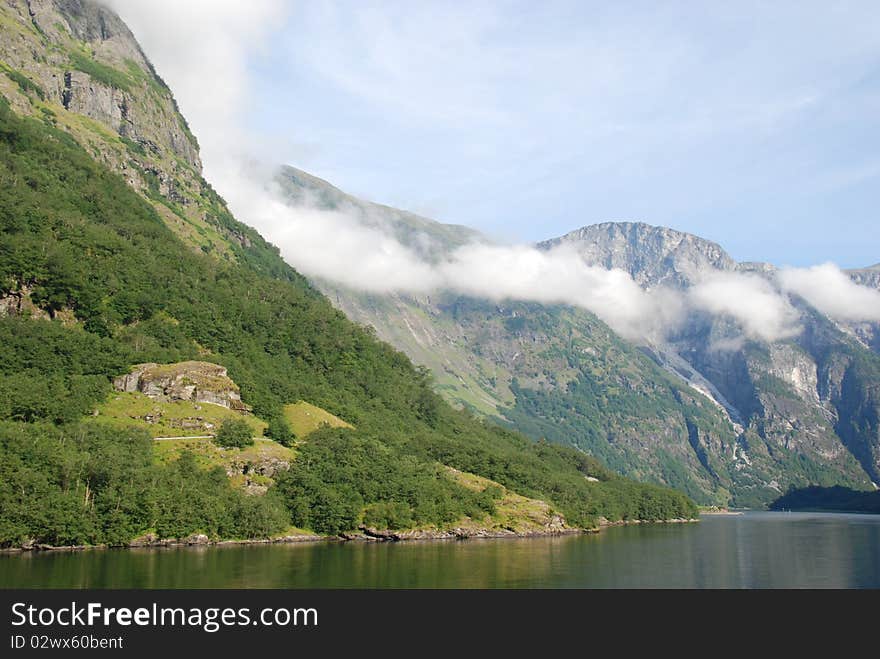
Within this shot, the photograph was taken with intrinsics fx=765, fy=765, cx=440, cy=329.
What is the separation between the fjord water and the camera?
11019cm

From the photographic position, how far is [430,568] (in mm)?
132000

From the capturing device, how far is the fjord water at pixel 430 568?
362 feet
